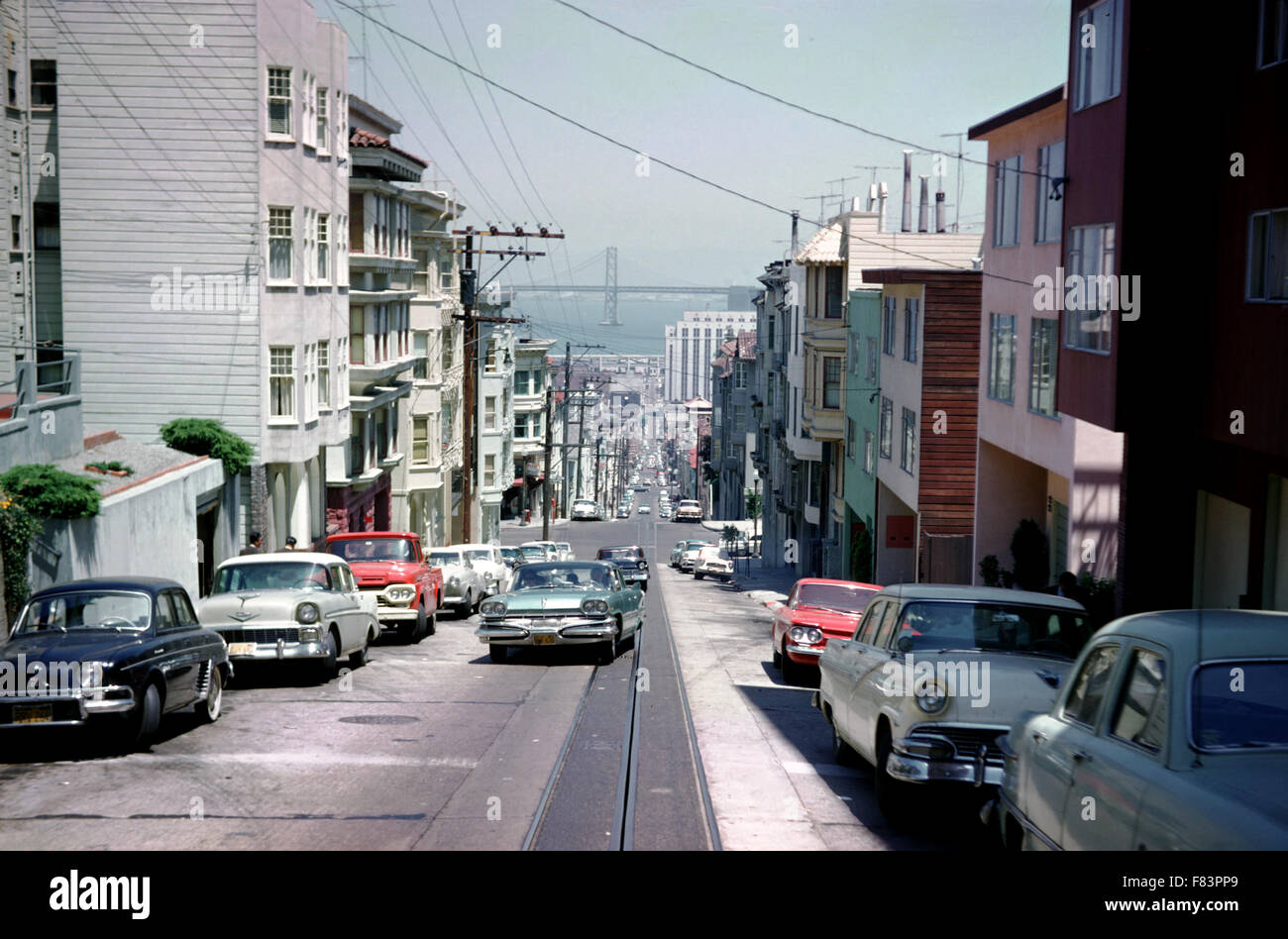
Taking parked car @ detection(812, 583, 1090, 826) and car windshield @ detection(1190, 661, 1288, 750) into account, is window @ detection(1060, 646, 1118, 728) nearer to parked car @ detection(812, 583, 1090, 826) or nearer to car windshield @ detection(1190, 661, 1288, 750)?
car windshield @ detection(1190, 661, 1288, 750)

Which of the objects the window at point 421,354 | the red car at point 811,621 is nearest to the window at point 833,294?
the window at point 421,354

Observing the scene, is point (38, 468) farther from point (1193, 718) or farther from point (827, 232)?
point (827, 232)

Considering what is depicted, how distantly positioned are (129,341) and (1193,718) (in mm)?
29332

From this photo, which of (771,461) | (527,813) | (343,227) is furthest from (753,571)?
(527,813)

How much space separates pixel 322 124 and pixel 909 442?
54.6 ft

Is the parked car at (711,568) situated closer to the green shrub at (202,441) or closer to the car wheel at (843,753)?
the green shrub at (202,441)

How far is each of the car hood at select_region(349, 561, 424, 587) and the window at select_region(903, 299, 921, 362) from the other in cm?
1582

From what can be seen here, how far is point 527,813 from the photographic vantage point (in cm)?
1048

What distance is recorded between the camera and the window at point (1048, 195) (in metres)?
24.8

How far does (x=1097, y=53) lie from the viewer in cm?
2084

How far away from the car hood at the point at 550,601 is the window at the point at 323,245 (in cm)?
1671

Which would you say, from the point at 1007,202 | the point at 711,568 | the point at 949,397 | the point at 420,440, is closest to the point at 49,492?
the point at 1007,202

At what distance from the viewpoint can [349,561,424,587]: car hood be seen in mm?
24016

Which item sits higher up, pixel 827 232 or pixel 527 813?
pixel 827 232
